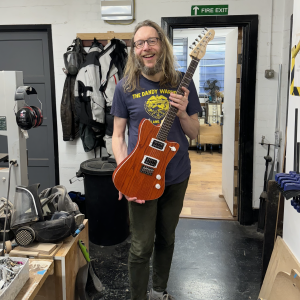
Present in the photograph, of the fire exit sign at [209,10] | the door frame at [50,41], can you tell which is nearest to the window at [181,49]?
the fire exit sign at [209,10]

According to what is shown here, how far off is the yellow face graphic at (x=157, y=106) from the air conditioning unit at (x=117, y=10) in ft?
5.62

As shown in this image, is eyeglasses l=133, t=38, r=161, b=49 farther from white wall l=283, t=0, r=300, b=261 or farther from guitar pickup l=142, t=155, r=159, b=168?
white wall l=283, t=0, r=300, b=261

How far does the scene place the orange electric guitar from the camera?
1.49 metres

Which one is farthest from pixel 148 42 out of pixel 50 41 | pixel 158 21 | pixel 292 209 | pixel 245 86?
pixel 50 41

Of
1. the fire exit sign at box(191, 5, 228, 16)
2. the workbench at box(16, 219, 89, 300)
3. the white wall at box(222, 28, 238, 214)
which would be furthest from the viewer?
the white wall at box(222, 28, 238, 214)

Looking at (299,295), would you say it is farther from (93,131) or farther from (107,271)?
(93,131)

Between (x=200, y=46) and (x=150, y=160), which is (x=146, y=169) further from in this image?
(x=200, y=46)

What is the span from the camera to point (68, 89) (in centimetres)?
302

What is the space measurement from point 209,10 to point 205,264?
7.50 ft

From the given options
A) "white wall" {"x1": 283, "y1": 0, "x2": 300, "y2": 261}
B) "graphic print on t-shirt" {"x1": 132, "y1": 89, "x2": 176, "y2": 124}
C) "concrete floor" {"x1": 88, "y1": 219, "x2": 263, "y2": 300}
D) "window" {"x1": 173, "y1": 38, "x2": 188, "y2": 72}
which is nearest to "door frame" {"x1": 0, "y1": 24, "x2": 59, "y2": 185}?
"concrete floor" {"x1": 88, "y1": 219, "x2": 263, "y2": 300}

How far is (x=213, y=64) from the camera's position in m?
7.88

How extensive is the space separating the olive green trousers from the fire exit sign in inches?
76.1

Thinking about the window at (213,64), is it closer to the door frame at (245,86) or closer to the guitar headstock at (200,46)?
the door frame at (245,86)

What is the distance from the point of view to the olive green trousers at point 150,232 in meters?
1.58
